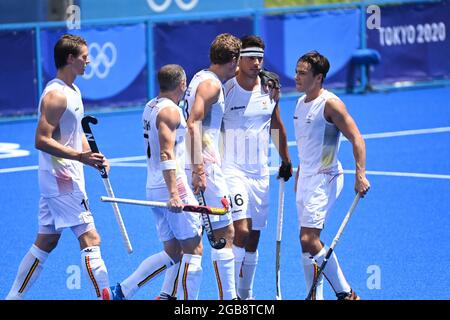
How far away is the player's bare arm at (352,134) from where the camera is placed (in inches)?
364

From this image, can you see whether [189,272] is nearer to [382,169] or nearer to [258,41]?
[258,41]

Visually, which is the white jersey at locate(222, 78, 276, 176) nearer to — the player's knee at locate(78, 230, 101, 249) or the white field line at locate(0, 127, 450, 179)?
the player's knee at locate(78, 230, 101, 249)

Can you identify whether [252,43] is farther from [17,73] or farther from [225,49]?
[17,73]

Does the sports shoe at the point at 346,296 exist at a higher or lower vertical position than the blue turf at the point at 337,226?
higher

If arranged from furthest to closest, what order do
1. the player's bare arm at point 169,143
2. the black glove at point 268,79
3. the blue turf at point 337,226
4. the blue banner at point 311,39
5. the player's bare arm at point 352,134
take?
the blue banner at point 311,39, the blue turf at point 337,226, the black glove at point 268,79, the player's bare arm at point 352,134, the player's bare arm at point 169,143

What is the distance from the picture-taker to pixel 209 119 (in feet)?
30.9

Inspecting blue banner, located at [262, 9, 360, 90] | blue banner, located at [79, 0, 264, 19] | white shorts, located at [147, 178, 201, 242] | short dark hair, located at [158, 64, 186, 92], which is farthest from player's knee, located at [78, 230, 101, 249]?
blue banner, located at [79, 0, 264, 19]

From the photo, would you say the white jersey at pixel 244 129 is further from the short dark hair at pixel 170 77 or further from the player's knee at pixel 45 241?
the player's knee at pixel 45 241

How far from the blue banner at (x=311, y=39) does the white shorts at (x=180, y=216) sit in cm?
1303

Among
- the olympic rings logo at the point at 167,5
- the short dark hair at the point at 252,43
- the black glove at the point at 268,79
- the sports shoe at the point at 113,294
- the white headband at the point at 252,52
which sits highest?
the short dark hair at the point at 252,43

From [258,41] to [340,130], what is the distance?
1.12 m

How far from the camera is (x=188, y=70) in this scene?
21.4 meters

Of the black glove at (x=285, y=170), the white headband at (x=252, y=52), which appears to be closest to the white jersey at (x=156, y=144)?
the white headband at (x=252, y=52)

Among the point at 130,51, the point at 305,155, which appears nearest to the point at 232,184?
the point at 305,155
